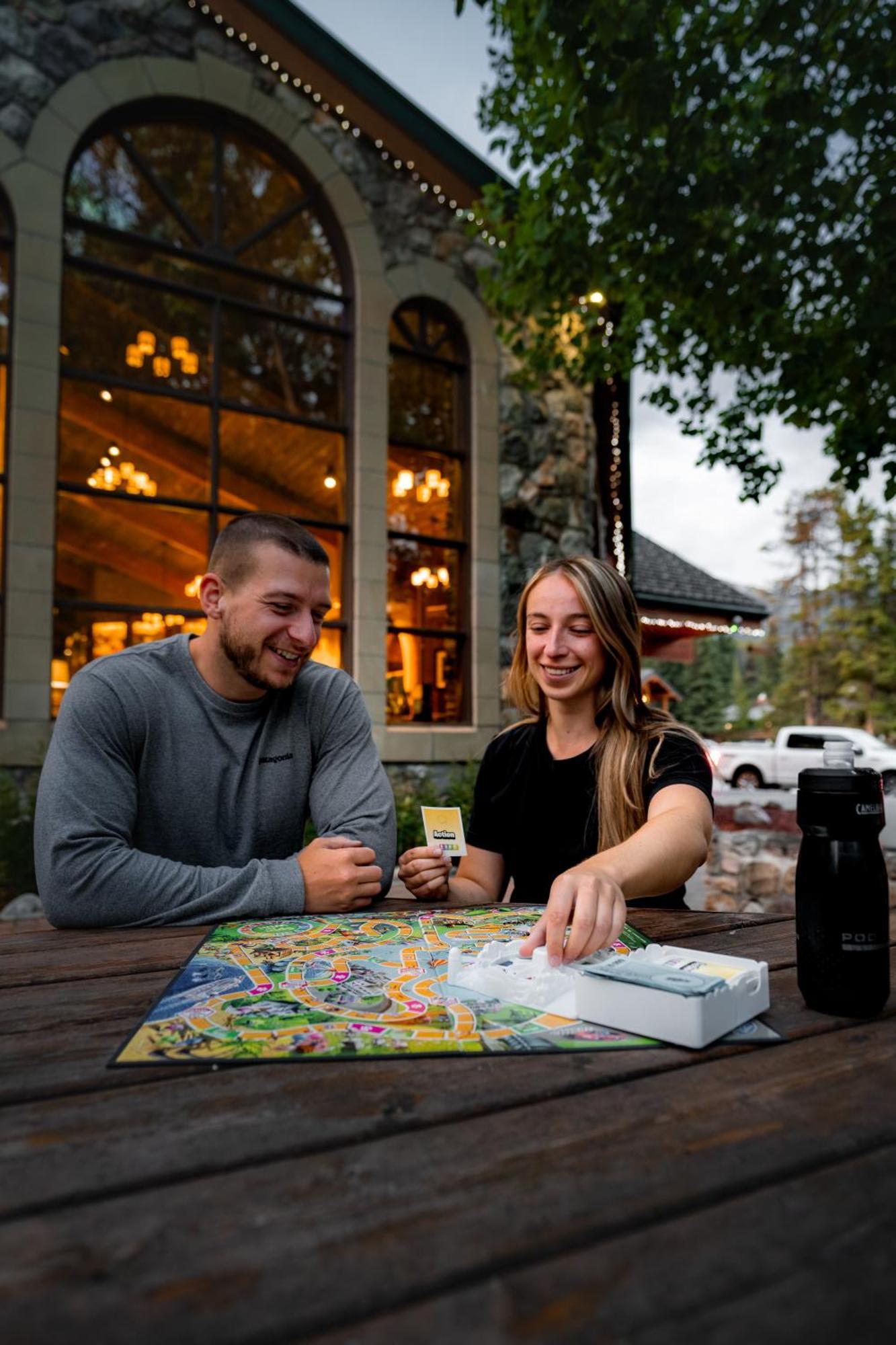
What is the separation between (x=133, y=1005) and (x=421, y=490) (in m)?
5.89

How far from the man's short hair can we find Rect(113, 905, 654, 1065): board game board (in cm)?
105

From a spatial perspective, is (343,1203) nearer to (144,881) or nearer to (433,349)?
(144,881)

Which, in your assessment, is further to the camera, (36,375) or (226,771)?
(36,375)

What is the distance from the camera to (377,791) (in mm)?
2125

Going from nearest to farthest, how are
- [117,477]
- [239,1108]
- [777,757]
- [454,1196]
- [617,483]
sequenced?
[454,1196] < [239,1108] < [117,477] < [617,483] < [777,757]

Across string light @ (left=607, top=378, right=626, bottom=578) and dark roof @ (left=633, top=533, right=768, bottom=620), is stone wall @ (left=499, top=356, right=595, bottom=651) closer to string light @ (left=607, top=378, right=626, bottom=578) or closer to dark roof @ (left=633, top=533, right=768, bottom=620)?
string light @ (left=607, top=378, right=626, bottom=578)

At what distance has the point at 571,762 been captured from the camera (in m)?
2.26

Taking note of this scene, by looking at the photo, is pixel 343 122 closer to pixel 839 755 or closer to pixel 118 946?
pixel 118 946

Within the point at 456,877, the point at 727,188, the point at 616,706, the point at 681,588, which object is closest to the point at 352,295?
the point at 727,188

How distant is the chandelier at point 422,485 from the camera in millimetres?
6578

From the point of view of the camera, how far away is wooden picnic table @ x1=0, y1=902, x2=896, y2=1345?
1.69 feet

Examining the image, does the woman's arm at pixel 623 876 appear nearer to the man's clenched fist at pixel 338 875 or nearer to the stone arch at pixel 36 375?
the man's clenched fist at pixel 338 875

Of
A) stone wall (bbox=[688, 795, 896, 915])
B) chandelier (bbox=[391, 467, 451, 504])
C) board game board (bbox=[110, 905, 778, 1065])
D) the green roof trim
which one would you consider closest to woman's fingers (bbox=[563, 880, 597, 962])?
board game board (bbox=[110, 905, 778, 1065])

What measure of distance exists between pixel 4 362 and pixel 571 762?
4678 mm
